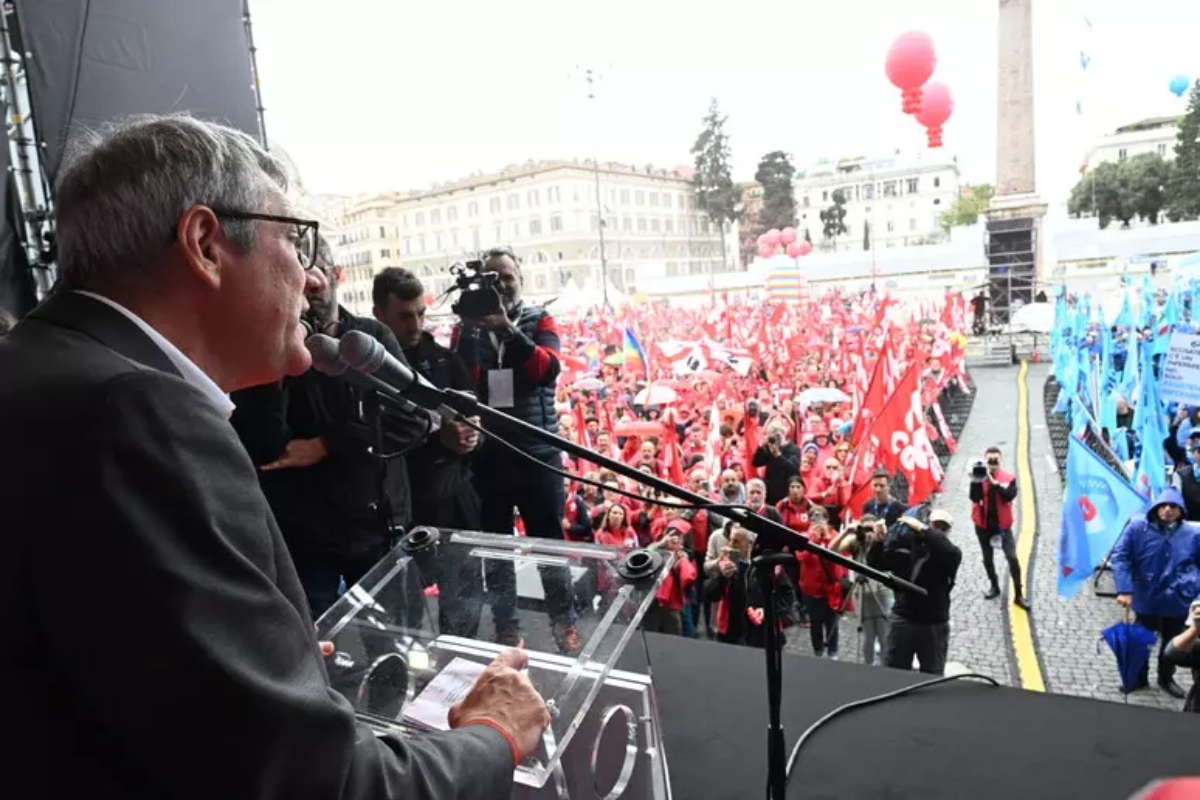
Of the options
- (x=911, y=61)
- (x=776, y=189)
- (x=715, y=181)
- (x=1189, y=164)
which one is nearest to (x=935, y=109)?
(x=911, y=61)

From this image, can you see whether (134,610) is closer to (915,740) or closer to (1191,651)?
(915,740)

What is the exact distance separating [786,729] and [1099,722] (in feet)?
1.44

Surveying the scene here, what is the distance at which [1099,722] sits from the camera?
106 centimetres

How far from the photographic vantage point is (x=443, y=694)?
29.6 inches

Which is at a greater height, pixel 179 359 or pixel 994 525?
pixel 179 359

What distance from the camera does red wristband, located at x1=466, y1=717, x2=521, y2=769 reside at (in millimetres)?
603

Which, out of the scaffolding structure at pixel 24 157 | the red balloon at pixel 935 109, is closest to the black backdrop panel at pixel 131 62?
the scaffolding structure at pixel 24 157

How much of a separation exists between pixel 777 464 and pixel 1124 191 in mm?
7610

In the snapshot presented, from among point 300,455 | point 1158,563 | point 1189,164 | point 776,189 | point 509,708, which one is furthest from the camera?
point 1189,164

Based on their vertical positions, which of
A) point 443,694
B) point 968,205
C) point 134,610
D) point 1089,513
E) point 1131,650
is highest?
point 968,205

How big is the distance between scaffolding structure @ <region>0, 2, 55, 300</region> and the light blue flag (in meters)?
3.58

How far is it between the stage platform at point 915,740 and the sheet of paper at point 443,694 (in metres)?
0.18

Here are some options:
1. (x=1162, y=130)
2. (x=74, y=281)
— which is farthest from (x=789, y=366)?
(x=1162, y=130)

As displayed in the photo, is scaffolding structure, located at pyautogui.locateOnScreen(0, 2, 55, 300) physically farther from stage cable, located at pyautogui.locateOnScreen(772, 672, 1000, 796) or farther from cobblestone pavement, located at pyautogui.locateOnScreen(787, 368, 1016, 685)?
cobblestone pavement, located at pyautogui.locateOnScreen(787, 368, 1016, 685)
